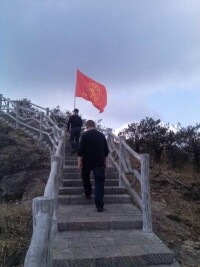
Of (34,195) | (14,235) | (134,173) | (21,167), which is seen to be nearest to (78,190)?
(134,173)

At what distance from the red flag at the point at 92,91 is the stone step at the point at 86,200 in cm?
516

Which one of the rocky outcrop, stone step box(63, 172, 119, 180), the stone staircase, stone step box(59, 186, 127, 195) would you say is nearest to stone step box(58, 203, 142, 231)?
the stone staircase

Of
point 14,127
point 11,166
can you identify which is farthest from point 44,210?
point 14,127

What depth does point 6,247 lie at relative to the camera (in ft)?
18.6

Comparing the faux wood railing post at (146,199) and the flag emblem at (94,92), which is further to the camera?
the flag emblem at (94,92)

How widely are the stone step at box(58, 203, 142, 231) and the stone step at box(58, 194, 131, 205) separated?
0.33 metres

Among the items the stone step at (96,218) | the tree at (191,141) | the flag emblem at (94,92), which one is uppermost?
the flag emblem at (94,92)

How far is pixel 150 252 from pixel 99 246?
0.74 m

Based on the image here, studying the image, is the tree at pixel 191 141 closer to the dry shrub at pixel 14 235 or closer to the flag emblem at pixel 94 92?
the flag emblem at pixel 94 92

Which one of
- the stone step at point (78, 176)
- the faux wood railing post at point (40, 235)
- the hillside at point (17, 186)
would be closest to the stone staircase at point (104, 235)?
the stone step at point (78, 176)

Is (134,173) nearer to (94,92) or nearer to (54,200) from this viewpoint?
(54,200)

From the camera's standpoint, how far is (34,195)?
30.6 feet

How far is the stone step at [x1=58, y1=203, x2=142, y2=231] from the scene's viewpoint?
627 cm

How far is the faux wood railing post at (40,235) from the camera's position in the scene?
8.88ft
